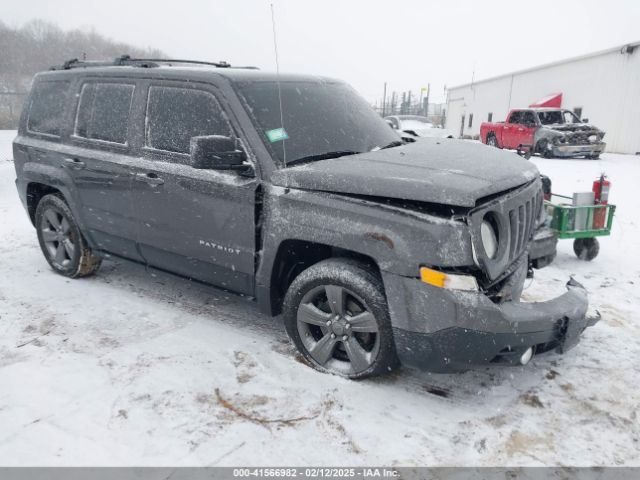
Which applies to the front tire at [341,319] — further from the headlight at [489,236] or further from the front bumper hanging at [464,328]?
the headlight at [489,236]

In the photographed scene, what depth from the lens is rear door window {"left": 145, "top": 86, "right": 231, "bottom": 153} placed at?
3443 mm

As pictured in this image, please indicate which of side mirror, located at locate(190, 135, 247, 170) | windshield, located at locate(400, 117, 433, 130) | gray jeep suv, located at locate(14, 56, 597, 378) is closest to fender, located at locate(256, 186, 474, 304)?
gray jeep suv, located at locate(14, 56, 597, 378)

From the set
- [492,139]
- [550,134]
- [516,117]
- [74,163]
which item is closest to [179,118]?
[74,163]

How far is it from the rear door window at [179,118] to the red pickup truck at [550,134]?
12.8 m

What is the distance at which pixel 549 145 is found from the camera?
15414 millimetres

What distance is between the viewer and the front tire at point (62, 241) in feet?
15.3

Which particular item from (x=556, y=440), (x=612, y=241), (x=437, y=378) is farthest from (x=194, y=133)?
(x=612, y=241)

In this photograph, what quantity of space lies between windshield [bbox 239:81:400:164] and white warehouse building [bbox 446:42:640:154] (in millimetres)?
19481

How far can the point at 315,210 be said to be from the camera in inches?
117

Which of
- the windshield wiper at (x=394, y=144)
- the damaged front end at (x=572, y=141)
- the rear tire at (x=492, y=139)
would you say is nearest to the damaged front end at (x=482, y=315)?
the windshield wiper at (x=394, y=144)

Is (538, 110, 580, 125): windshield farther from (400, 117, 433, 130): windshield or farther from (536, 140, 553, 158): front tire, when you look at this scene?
(400, 117, 433, 130): windshield

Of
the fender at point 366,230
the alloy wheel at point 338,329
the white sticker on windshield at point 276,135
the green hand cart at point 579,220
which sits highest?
the white sticker on windshield at point 276,135

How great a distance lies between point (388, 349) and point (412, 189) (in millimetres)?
956

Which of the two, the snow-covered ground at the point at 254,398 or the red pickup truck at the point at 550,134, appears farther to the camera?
the red pickup truck at the point at 550,134
